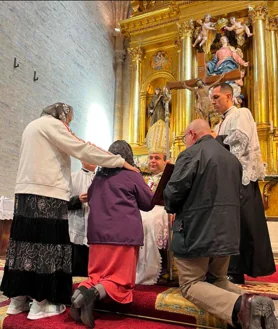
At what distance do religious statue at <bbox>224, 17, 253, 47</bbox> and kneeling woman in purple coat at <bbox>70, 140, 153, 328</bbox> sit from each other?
26.5ft

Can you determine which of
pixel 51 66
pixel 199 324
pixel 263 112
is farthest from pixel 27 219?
pixel 263 112

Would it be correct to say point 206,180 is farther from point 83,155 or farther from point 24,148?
point 24,148

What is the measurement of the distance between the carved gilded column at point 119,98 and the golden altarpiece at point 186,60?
0.18m

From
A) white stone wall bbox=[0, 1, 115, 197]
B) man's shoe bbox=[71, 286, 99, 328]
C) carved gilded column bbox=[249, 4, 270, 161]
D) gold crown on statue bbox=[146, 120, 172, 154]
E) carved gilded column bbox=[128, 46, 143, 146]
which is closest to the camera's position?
man's shoe bbox=[71, 286, 99, 328]

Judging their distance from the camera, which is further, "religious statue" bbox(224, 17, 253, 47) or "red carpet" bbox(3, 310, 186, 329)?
"religious statue" bbox(224, 17, 253, 47)

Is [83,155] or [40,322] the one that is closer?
[40,322]

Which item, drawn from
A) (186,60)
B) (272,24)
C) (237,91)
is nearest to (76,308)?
(237,91)

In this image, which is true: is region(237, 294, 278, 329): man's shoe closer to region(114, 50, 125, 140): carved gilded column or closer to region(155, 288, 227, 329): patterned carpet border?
region(155, 288, 227, 329): patterned carpet border

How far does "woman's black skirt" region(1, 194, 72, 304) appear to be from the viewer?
2.50m

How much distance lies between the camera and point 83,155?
2.66 meters

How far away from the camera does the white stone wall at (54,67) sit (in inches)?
286

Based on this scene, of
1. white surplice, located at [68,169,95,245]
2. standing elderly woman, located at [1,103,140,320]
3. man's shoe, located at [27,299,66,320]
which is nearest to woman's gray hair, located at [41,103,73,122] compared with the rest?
standing elderly woman, located at [1,103,140,320]

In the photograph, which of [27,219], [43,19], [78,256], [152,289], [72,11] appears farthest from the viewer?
[72,11]

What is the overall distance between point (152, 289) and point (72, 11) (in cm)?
869
